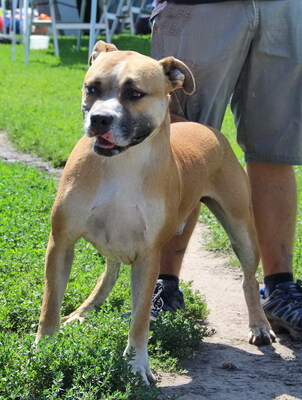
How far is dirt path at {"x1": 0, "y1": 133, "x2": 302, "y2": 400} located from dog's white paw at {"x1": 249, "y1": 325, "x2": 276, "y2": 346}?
0.04 meters

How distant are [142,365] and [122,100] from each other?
1.19 m

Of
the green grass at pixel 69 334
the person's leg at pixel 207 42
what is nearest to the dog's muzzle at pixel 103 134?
the green grass at pixel 69 334

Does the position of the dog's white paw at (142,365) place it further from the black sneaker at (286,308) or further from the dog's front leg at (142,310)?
the black sneaker at (286,308)

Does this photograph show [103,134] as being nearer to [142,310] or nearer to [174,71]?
[174,71]

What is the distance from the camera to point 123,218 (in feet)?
12.5

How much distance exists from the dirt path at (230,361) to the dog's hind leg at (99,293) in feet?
2.02

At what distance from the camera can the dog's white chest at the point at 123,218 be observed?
381 centimetres

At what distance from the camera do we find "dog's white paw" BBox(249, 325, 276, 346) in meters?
4.58

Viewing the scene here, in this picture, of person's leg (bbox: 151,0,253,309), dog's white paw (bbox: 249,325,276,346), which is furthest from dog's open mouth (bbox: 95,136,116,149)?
dog's white paw (bbox: 249,325,276,346)

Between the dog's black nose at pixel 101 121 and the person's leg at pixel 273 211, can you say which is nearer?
the dog's black nose at pixel 101 121

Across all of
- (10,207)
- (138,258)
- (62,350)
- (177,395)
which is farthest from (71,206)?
(10,207)

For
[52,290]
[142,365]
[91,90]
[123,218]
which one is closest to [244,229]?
[123,218]

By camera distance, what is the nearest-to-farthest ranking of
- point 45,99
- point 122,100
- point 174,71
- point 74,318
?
point 122,100
point 174,71
point 74,318
point 45,99

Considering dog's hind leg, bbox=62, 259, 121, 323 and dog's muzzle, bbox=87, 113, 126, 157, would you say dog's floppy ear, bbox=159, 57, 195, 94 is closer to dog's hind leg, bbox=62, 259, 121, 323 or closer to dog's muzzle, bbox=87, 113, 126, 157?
dog's muzzle, bbox=87, 113, 126, 157
